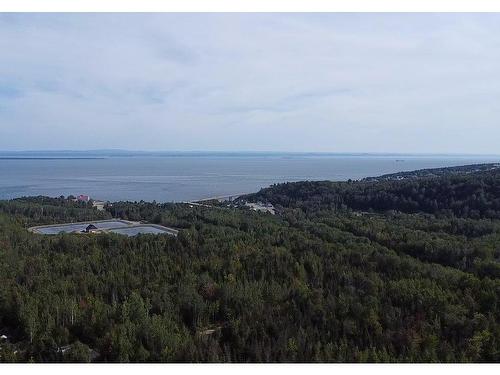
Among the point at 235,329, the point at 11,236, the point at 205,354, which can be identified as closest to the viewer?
the point at 205,354

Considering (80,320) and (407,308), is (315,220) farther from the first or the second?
(80,320)

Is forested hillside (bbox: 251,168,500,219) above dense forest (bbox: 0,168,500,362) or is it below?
above

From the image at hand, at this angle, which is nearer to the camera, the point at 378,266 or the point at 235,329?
the point at 235,329

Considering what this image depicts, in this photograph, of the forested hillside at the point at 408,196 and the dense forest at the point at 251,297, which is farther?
the forested hillside at the point at 408,196

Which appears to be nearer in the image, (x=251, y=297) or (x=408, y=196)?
(x=251, y=297)

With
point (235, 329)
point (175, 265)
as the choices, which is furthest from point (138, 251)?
point (235, 329)

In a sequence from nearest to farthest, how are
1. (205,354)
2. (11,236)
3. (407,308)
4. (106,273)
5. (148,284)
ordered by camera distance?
(205,354) → (407,308) → (148,284) → (106,273) → (11,236)

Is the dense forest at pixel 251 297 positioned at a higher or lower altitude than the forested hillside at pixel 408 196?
lower

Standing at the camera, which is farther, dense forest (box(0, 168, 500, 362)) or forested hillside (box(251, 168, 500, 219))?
forested hillside (box(251, 168, 500, 219))
